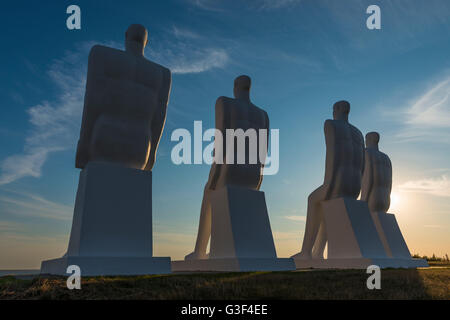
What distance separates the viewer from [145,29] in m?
9.62

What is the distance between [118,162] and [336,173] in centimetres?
787

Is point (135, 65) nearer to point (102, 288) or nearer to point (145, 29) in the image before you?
point (145, 29)

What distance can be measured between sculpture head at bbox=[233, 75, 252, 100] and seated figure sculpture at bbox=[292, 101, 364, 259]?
3625 mm

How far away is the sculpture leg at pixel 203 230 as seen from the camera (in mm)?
11938

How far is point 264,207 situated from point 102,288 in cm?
640

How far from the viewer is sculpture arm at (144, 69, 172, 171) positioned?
9.41m

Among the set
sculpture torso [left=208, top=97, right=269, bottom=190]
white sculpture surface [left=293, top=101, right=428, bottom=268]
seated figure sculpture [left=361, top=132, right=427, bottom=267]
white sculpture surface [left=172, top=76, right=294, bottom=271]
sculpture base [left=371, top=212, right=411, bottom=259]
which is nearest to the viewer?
white sculpture surface [left=172, top=76, right=294, bottom=271]

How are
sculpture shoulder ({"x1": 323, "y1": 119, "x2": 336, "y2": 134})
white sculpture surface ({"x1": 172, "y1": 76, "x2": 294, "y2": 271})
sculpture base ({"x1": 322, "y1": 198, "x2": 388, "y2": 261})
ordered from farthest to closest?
1. sculpture shoulder ({"x1": 323, "y1": 119, "x2": 336, "y2": 134})
2. sculpture base ({"x1": 322, "y1": 198, "x2": 388, "y2": 261})
3. white sculpture surface ({"x1": 172, "y1": 76, "x2": 294, "y2": 271})

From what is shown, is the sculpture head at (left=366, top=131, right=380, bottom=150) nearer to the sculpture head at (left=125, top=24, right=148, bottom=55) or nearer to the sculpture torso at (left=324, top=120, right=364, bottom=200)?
the sculpture torso at (left=324, top=120, right=364, bottom=200)

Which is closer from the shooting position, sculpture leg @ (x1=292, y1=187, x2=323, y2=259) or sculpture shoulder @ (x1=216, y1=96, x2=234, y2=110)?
sculpture shoulder @ (x1=216, y1=96, x2=234, y2=110)

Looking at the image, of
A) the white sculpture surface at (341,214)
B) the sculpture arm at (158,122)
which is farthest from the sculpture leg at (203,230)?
the white sculpture surface at (341,214)

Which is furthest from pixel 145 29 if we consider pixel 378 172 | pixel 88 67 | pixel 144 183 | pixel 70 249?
pixel 378 172

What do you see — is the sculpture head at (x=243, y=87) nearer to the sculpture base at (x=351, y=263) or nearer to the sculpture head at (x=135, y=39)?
the sculpture head at (x=135, y=39)

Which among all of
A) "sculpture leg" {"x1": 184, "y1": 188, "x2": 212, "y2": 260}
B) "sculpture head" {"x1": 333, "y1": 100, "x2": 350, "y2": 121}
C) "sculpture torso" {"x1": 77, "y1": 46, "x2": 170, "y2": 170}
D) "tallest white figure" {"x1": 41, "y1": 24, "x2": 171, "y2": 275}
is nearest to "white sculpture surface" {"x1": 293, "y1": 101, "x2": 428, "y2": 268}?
"sculpture head" {"x1": 333, "y1": 100, "x2": 350, "y2": 121}
